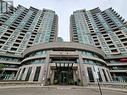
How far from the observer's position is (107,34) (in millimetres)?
76688

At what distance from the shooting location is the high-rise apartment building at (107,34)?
182 ft

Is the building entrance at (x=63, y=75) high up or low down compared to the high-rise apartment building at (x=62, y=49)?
down

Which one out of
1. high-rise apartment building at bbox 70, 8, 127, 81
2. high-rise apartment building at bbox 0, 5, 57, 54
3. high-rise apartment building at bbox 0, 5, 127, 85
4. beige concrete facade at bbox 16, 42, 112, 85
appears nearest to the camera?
beige concrete facade at bbox 16, 42, 112, 85

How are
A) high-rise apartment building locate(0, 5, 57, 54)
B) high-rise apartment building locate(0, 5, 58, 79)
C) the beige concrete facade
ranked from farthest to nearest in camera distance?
high-rise apartment building locate(0, 5, 57, 54) → high-rise apartment building locate(0, 5, 58, 79) → the beige concrete facade

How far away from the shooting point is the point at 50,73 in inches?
1359

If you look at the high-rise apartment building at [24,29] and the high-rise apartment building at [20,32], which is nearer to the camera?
the high-rise apartment building at [20,32]

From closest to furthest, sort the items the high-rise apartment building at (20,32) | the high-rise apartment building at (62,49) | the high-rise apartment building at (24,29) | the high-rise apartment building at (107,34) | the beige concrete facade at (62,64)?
the beige concrete facade at (62,64) < the high-rise apartment building at (62,49) < the high-rise apartment building at (107,34) < the high-rise apartment building at (20,32) < the high-rise apartment building at (24,29)

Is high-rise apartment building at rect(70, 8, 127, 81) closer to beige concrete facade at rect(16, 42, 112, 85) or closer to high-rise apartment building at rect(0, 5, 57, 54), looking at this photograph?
high-rise apartment building at rect(0, 5, 57, 54)

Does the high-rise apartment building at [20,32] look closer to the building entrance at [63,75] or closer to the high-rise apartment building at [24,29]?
the high-rise apartment building at [24,29]

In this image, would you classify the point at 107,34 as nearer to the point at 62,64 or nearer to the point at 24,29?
the point at 62,64

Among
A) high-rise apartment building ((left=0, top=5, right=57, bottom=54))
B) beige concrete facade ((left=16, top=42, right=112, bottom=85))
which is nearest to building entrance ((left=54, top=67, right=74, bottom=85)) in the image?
beige concrete facade ((left=16, top=42, right=112, bottom=85))

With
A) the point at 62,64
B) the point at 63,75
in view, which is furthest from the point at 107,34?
the point at 62,64

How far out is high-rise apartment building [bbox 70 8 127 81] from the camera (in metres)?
55.5

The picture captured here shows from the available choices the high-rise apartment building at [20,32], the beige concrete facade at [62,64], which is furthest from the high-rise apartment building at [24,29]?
the beige concrete facade at [62,64]
